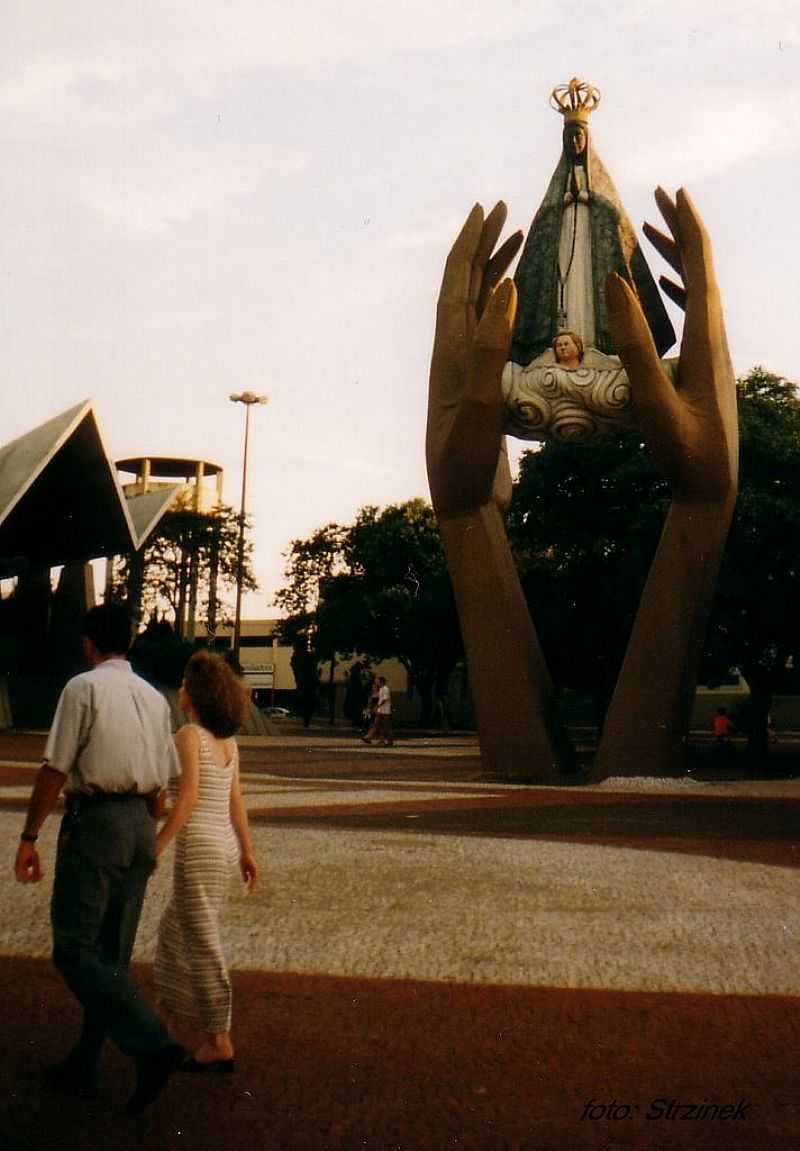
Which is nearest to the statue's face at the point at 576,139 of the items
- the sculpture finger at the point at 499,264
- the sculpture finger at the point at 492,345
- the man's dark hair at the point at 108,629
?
the sculpture finger at the point at 499,264

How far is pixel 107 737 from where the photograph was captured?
4520 mm

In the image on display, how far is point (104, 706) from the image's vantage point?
15.0ft

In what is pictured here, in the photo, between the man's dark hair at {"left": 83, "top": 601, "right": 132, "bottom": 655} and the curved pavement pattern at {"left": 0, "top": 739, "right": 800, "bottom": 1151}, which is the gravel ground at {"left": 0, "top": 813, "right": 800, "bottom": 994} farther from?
the man's dark hair at {"left": 83, "top": 601, "right": 132, "bottom": 655}

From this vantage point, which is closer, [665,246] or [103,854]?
[103,854]

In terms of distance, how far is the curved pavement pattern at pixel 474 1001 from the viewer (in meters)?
4.22

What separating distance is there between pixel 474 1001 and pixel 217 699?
1.97 m

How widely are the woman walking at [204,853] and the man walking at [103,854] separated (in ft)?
0.49

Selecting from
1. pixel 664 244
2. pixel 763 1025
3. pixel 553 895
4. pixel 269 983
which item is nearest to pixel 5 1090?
pixel 269 983

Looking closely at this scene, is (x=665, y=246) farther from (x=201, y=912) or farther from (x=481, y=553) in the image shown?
(x=201, y=912)

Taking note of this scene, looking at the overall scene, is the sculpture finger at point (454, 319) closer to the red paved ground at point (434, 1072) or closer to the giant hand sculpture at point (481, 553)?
the giant hand sculpture at point (481, 553)

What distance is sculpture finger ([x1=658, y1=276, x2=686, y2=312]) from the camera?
21.1m

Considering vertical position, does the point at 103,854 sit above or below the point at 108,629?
below

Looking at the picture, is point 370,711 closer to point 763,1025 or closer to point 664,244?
point 664,244

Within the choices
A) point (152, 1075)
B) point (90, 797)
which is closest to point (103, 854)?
point (90, 797)
